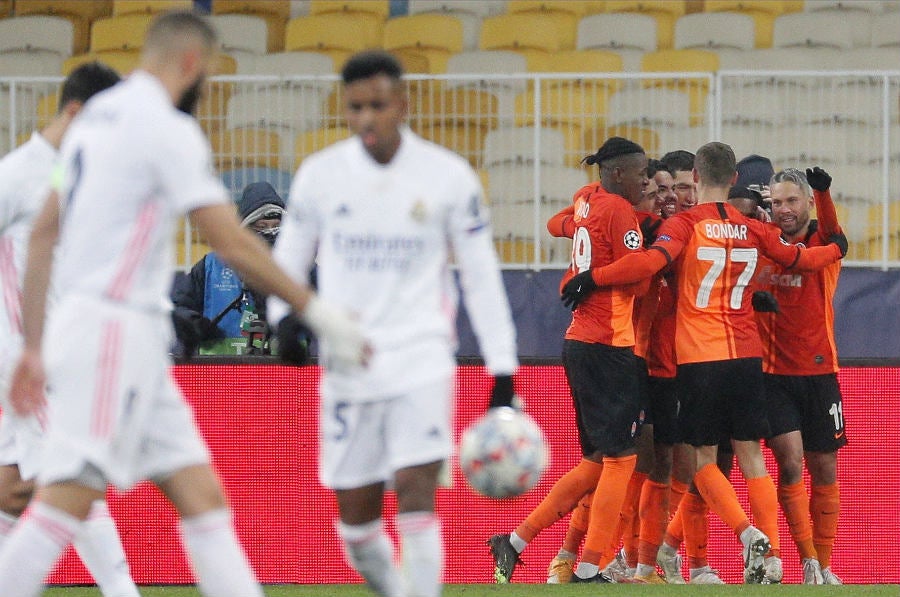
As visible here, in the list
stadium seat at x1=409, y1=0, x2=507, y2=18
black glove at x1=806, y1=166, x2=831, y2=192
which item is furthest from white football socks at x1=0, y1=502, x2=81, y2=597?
stadium seat at x1=409, y1=0, x2=507, y2=18

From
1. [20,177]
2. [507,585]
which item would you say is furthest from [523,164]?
[20,177]

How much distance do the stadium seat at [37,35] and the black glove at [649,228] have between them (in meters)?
6.91

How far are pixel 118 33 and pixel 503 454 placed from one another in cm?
981

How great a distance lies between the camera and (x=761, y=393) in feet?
25.4

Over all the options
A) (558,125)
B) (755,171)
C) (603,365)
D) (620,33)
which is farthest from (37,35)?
(603,365)

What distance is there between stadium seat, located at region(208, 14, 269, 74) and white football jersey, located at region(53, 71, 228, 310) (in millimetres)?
9279

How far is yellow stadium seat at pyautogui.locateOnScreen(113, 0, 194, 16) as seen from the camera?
14.0m

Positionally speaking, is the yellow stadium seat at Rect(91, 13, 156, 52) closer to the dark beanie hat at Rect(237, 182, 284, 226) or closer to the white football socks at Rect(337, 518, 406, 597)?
the dark beanie hat at Rect(237, 182, 284, 226)

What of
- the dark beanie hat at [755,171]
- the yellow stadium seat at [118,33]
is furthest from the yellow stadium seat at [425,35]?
the dark beanie hat at [755,171]

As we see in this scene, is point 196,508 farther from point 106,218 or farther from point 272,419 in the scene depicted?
point 272,419

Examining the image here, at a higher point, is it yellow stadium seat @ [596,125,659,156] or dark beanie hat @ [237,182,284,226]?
yellow stadium seat @ [596,125,659,156]

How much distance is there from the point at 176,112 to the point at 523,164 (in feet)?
20.7

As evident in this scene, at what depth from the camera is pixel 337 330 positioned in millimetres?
4094

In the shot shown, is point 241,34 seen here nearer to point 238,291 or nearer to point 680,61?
point 680,61
